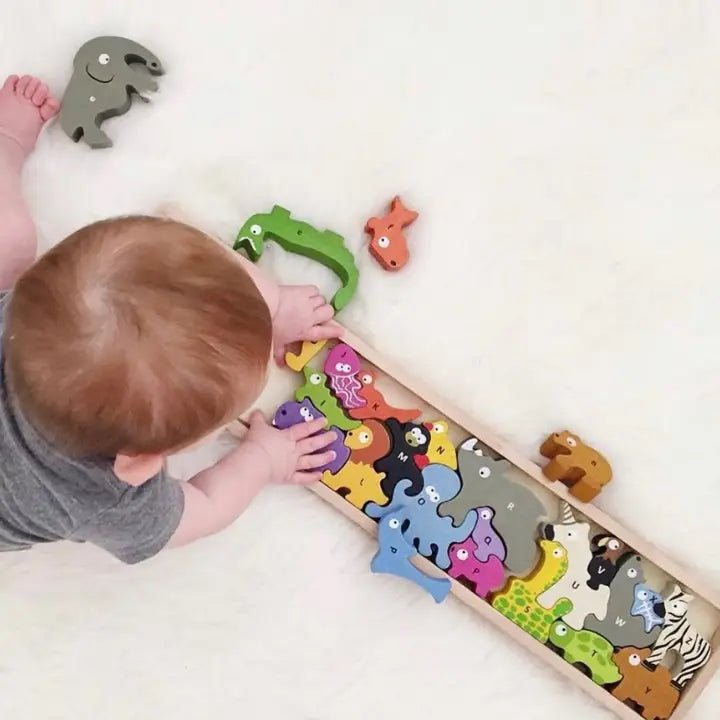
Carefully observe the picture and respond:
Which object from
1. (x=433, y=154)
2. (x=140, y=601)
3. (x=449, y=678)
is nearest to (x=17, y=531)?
(x=140, y=601)

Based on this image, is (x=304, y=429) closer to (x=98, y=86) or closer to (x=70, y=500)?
(x=70, y=500)

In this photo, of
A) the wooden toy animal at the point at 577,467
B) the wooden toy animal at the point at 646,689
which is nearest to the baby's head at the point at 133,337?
the wooden toy animal at the point at 577,467

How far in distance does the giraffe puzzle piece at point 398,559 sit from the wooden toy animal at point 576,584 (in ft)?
0.30

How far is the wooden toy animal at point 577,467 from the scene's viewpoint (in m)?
0.87

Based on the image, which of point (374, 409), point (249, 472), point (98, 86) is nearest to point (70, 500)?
point (249, 472)

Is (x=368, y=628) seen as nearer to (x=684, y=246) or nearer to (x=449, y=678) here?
(x=449, y=678)

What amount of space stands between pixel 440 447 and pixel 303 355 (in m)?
0.14

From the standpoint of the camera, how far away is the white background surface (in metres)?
0.87

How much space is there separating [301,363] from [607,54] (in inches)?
16.4

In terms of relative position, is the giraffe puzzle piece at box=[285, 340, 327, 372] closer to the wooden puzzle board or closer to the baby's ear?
the wooden puzzle board

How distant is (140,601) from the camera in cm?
87

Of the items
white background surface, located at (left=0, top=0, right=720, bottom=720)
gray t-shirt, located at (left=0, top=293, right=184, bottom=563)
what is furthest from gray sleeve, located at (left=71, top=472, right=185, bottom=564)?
white background surface, located at (left=0, top=0, right=720, bottom=720)

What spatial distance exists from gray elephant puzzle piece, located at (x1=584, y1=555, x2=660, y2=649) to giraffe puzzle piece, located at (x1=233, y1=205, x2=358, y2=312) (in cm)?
34

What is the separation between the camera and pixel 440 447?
886mm
